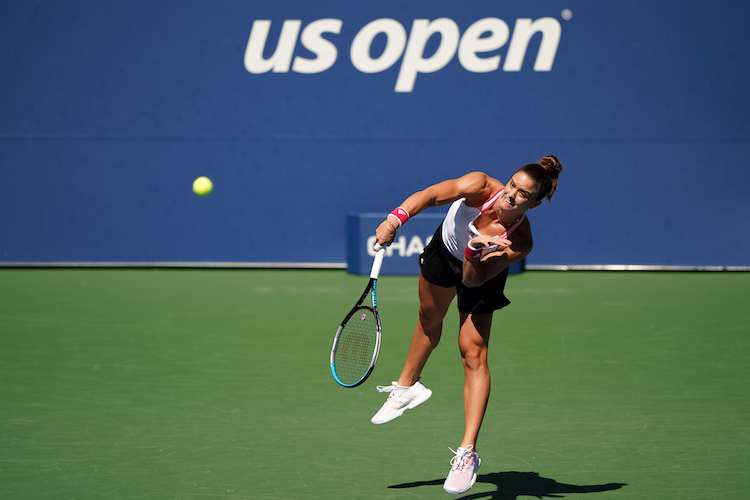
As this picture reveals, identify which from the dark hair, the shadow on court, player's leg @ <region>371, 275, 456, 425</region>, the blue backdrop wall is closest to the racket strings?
player's leg @ <region>371, 275, 456, 425</region>

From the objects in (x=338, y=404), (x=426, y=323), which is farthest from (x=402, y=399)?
(x=338, y=404)

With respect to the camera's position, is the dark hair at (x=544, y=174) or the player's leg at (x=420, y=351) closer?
the dark hair at (x=544, y=174)

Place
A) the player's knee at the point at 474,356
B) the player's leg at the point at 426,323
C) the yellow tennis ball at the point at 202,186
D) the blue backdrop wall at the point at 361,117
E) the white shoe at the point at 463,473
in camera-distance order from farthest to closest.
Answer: the yellow tennis ball at the point at 202,186
the blue backdrop wall at the point at 361,117
the player's leg at the point at 426,323
the player's knee at the point at 474,356
the white shoe at the point at 463,473

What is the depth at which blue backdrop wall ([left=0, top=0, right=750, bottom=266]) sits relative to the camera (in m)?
11.6

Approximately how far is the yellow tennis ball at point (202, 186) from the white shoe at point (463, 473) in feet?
27.9

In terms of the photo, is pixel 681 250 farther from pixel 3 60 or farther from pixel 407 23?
pixel 3 60

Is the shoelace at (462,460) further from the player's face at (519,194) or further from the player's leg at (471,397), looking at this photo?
the player's face at (519,194)

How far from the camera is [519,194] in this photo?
145 inches

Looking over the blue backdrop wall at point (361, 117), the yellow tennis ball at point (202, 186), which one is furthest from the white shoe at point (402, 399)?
the yellow tennis ball at point (202, 186)

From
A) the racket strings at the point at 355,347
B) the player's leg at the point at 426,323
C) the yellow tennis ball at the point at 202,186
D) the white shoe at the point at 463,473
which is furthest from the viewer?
the yellow tennis ball at the point at 202,186

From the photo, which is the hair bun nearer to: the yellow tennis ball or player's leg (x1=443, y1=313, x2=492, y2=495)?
player's leg (x1=443, y1=313, x2=492, y2=495)

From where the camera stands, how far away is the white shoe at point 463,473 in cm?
362

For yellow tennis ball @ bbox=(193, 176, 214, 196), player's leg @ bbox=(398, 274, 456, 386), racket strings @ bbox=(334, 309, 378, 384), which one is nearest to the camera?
player's leg @ bbox=(398, 274, 456, 386)

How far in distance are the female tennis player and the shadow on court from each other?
0.59ft
